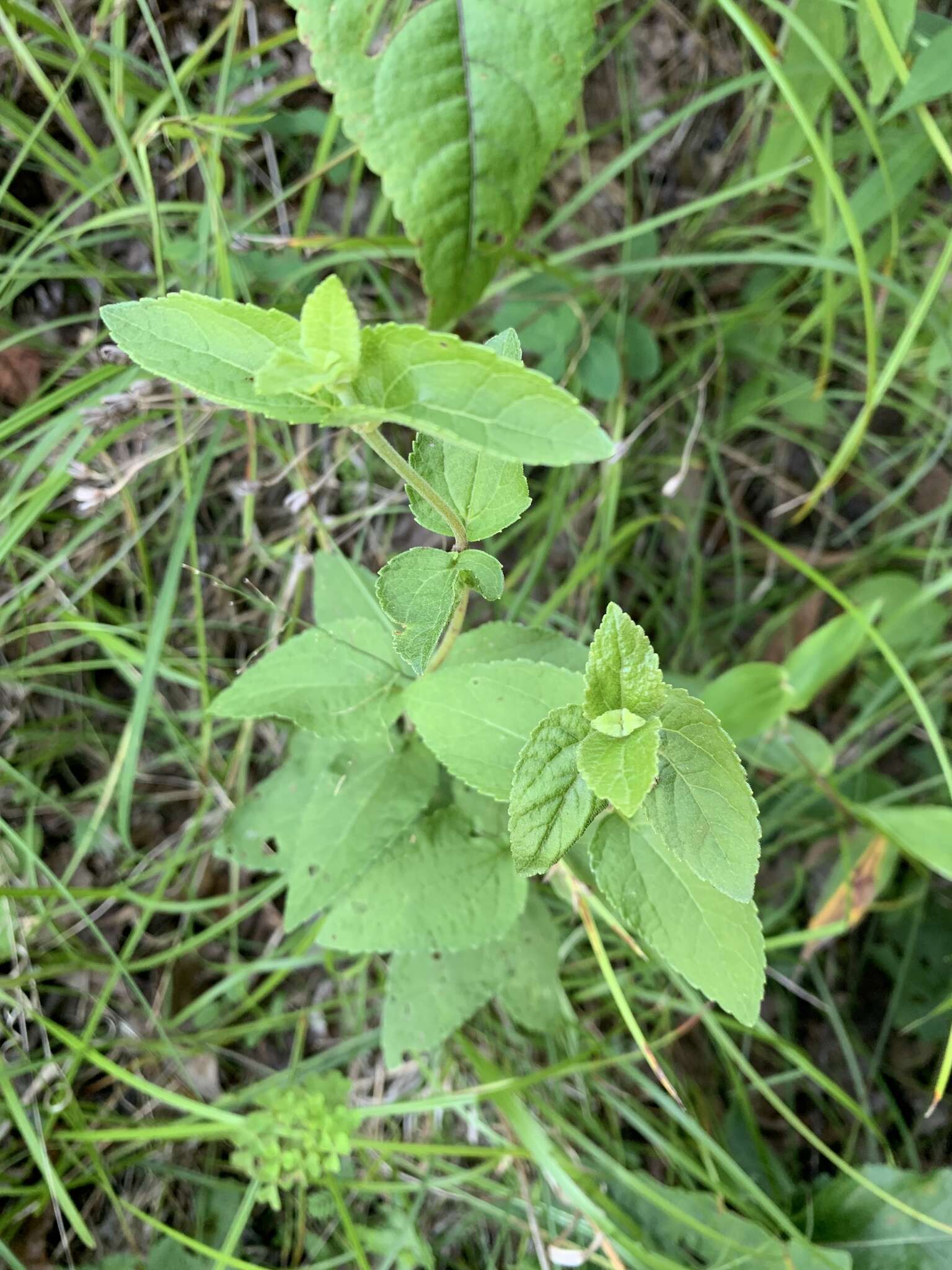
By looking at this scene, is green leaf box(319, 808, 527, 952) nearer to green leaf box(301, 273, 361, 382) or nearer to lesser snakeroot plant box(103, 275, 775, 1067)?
lesser snakeroot plant box(103, 275, 775, 1067)

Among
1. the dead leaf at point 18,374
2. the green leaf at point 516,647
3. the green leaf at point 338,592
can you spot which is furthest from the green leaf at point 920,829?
the dead leaf at point 18,374

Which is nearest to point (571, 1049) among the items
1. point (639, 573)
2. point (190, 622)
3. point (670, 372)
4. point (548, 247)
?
point (639, 573)

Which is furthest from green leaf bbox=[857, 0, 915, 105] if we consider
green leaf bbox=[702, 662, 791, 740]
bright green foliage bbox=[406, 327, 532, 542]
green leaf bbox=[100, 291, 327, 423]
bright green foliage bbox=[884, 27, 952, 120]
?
green leaf bbox=[100, 291, 327, 423]

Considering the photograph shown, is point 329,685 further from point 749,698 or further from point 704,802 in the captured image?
point 749,698

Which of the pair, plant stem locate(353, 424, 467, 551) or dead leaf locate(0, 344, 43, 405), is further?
dead leaf locate(0, 344, 43, 405)

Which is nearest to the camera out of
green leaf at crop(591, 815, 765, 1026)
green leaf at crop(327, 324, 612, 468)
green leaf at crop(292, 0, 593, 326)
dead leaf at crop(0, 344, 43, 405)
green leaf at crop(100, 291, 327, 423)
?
green leaf at crop(327, 324, 612, 468)

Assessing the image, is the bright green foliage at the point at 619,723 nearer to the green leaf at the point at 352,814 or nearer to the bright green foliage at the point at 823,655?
the green leaf at the point at 352,814
